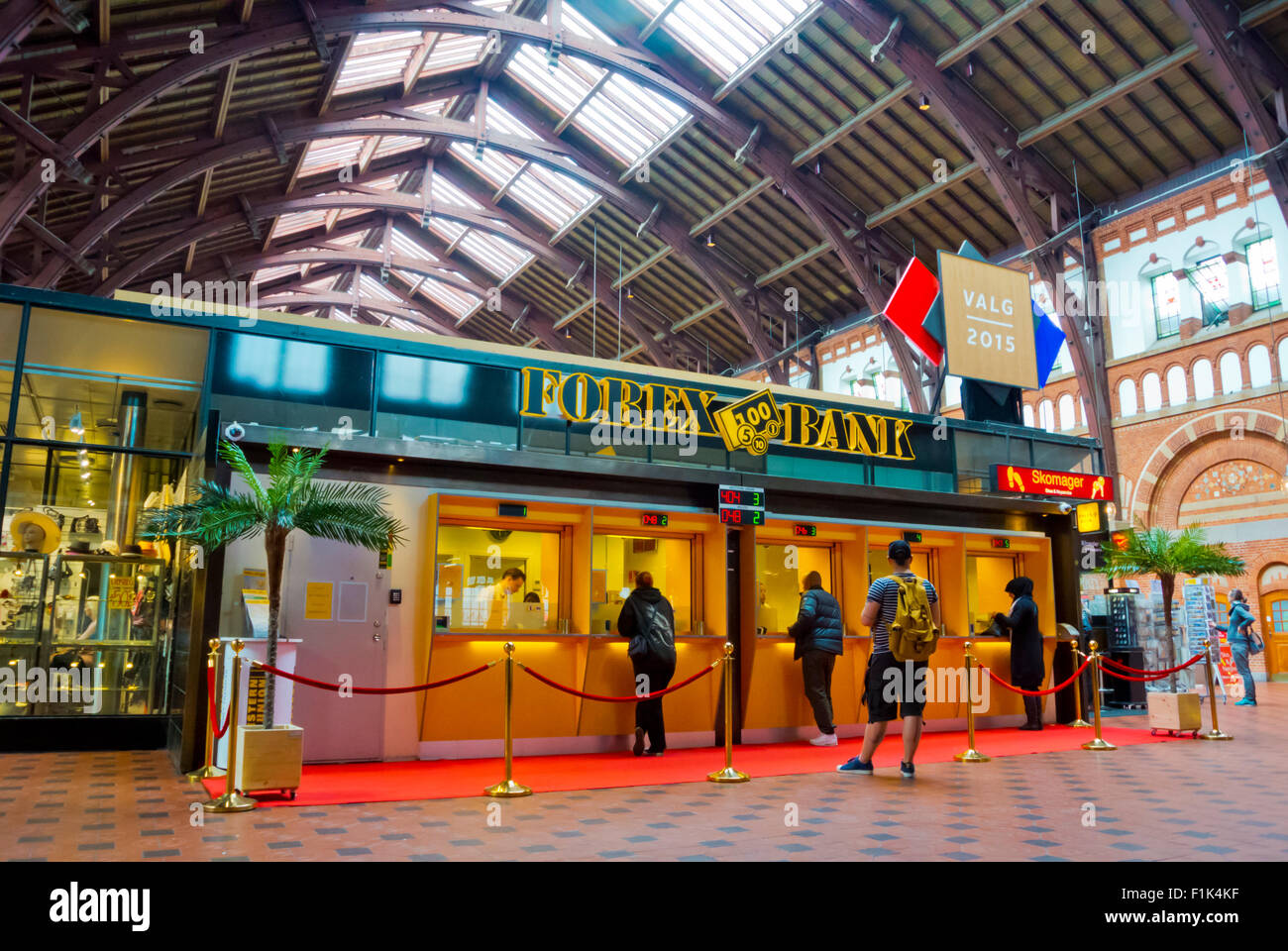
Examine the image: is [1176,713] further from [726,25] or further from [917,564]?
[726,25]

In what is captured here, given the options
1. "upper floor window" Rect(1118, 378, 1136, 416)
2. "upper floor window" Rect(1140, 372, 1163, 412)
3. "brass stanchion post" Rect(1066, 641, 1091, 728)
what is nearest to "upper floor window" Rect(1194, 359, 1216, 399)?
Answer: "upper floor window" Rect(1140, 372, 1163, 412)

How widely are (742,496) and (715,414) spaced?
3.25 ft

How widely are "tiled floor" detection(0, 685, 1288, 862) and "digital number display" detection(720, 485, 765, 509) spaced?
2920mm

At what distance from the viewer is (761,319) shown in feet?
92.8

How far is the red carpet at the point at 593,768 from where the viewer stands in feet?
19.2

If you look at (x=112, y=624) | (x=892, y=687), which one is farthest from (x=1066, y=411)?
(x=112, y=624)

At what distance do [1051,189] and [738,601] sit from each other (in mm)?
16381

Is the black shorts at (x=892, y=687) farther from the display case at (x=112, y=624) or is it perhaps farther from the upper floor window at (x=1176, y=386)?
the upper floor window at (x=1176, y=386)

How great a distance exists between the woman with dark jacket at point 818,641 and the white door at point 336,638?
3756mm

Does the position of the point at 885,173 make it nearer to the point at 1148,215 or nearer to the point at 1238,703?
the point at 1148,215

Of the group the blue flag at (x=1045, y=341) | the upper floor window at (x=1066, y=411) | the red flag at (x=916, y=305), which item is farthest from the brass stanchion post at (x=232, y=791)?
the upper floor window at (x=1066, y=411)

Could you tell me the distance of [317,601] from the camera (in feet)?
24.1

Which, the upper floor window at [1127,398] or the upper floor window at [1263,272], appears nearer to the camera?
the upper floor window at [1263,272]
